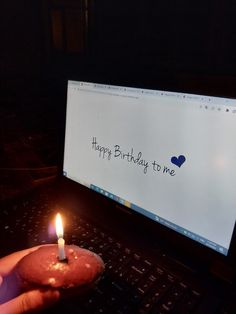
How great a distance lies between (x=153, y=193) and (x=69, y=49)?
768 mm

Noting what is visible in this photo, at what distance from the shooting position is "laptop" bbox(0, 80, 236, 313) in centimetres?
55

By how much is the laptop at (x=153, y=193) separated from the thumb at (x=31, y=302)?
110mm

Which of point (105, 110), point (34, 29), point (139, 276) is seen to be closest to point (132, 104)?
point (105, 110)

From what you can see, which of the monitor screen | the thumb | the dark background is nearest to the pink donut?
the thumb

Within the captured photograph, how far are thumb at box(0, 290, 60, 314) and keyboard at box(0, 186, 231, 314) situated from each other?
0.11 m

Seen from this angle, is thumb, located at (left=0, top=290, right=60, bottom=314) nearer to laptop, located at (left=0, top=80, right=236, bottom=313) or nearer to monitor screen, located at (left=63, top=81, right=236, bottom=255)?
laptop, located at (left=0, top=80, right=236, bottom=313)

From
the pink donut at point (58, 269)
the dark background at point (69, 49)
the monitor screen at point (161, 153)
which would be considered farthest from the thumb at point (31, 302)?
the dark background at point (69, 49)

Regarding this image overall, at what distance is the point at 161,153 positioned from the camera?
640mm

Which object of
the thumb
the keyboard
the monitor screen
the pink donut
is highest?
the monitor screen

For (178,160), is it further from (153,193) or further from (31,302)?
(31,302)

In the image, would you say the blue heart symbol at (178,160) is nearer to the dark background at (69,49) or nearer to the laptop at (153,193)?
the laptop at (153,193)

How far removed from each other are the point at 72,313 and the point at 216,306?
0.24 meters

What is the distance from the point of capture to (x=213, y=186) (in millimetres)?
566

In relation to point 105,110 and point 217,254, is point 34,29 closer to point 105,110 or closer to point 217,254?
point 105,110
